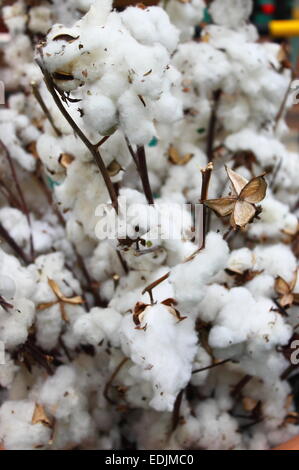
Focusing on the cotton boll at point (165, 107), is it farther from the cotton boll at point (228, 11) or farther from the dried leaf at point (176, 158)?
the cotton boll at point (228, 11)

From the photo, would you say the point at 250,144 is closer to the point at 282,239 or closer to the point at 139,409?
the point at 282,239

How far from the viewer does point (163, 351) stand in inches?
16.8

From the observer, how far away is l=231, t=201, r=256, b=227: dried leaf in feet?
1.18

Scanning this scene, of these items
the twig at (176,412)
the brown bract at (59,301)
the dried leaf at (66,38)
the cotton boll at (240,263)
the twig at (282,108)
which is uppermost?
the dried leaf at (66,38)

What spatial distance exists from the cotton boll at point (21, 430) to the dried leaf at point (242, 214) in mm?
316

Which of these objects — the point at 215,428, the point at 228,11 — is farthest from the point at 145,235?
the point at 228,11

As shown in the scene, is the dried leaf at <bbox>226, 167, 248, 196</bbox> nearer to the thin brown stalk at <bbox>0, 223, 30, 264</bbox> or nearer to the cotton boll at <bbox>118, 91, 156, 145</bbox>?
the cotton boll at <bbox>118, 91, 156, 145</bbox>

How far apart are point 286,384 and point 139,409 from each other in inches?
7.4

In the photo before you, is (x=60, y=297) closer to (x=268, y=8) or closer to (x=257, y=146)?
(x=257, y=146)

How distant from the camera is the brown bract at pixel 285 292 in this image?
0.52 metres

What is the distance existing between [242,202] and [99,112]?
0.12 m

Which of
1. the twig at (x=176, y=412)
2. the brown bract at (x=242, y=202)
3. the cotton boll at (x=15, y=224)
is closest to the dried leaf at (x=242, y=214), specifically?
the brown bract at (x=242, y=202)

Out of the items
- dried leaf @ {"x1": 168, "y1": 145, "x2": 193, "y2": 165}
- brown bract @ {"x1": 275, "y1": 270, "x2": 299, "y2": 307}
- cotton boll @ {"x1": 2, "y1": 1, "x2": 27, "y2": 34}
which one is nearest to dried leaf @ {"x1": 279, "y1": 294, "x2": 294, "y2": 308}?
brown bract @ {"x1": 275, "y1": 270, "x2": 299, "y2": 307}

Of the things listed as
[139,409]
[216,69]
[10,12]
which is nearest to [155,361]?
[139,409]
